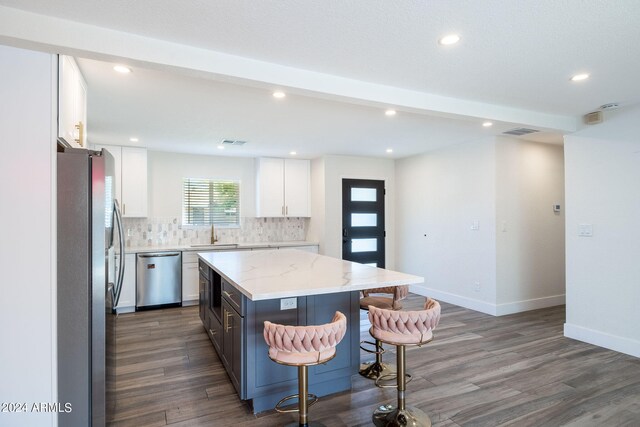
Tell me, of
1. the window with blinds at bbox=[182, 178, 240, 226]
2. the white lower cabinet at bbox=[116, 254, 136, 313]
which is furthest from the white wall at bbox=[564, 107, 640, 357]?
the white lower cabinet at bbox=[116, 254, 136, 313]

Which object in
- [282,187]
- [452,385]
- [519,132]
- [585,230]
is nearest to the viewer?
[452,385]

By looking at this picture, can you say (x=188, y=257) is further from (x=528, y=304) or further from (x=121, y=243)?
(x=528, y=304)

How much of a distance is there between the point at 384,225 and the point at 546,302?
2.78 meters

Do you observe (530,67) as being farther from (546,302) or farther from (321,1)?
(546,302)

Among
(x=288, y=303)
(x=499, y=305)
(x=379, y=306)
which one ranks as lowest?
(x=499, y=305)

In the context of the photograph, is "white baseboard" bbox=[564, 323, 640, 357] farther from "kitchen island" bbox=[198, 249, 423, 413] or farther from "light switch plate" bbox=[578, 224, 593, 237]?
"kitchen island" bbox=[198, 249, 423, 413]

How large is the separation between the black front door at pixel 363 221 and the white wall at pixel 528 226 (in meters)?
2.24

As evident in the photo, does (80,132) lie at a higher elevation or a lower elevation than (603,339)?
higher

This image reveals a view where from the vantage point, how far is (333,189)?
6078mm

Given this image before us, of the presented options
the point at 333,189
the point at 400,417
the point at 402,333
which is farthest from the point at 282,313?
the point at 333,189

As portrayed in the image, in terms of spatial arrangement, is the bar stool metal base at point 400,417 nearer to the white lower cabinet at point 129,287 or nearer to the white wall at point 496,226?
the white wall at point 496,226

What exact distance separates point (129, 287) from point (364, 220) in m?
3.89

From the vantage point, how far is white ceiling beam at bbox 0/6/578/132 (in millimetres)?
1843

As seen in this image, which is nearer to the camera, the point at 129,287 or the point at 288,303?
the point at 288,303
